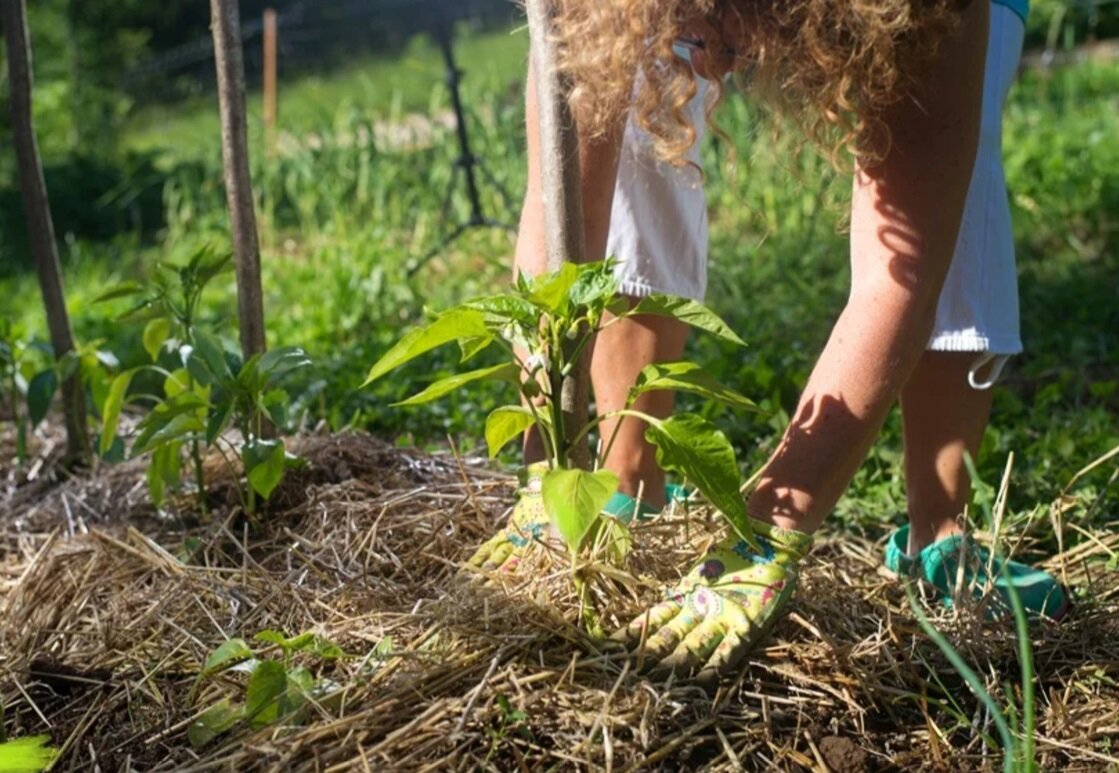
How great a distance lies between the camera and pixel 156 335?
7.82ft

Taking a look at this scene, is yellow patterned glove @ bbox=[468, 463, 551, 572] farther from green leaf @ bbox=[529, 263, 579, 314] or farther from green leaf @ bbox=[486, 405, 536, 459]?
green leaf @ bbox=[529, 263, 579, 314]

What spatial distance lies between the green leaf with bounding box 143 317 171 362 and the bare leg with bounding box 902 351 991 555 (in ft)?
4.23

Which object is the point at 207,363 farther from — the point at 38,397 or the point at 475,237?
the point at 475,237

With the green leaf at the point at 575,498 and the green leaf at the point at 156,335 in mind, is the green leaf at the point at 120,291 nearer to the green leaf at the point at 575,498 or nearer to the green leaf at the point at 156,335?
the green leaf at the point at 156,335

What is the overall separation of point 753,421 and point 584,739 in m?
1.39

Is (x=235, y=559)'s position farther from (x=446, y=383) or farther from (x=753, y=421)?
(x=753, y=421)

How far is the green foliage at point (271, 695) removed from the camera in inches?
59.4

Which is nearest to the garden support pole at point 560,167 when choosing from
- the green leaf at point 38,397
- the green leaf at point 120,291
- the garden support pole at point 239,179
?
the garden support pole at point 239,179

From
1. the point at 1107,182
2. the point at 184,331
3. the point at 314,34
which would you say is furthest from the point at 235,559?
the point at 314,34

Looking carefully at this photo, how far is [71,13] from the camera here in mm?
9484

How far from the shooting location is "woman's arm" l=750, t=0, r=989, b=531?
5.57 feet

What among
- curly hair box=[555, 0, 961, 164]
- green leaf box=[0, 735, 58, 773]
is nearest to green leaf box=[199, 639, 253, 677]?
green leaf box=[0, 735, 58, 773]

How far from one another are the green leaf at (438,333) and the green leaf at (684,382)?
0.21 meters

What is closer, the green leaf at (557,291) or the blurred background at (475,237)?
the green leaf at (557,291)
